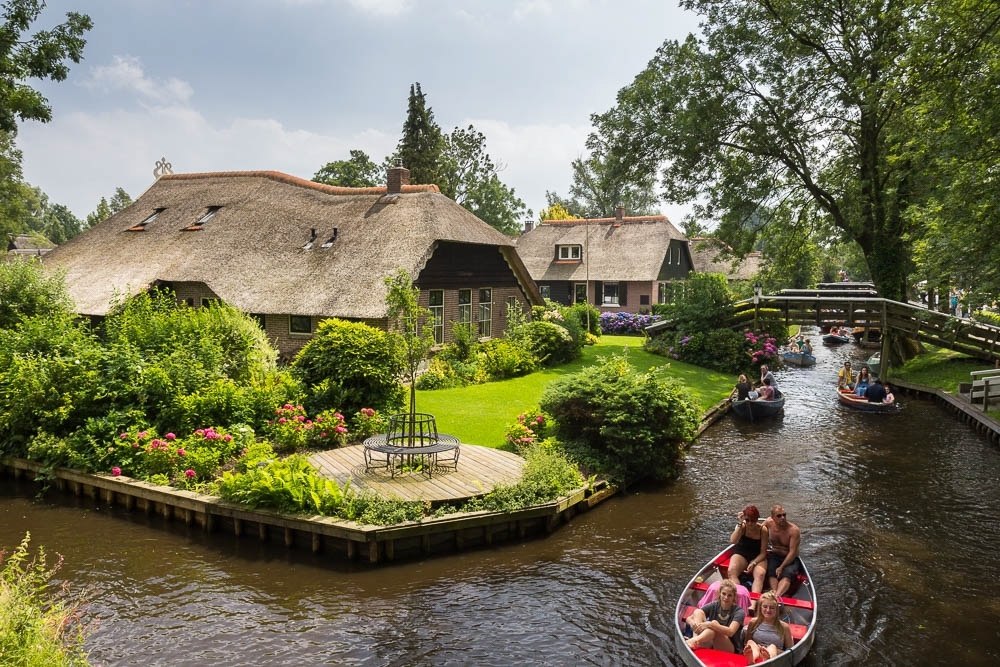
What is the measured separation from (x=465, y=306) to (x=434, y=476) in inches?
591

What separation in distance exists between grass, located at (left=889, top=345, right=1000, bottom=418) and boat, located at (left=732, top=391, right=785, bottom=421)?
24.9ft

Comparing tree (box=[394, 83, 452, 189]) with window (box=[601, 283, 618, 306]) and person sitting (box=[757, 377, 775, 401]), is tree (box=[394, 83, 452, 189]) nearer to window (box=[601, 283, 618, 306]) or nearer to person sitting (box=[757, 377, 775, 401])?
window (box=[601, 283, 618, 306])

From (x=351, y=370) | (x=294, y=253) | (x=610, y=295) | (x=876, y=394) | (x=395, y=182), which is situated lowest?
(x=876, y=394)

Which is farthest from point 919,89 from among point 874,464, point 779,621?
point 779,621

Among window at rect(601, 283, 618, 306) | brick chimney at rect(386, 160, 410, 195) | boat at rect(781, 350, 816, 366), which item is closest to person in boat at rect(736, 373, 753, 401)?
boat at rect(781, 350, 816, 366)

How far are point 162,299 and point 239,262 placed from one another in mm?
3906

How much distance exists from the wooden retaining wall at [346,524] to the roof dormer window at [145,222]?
65.9 ft

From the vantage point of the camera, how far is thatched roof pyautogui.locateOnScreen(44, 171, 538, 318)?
2434 cm

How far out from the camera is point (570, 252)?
159 feet

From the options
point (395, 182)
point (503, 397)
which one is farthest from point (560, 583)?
point (395, 182)

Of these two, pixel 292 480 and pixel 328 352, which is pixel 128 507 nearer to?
pixel 292 480

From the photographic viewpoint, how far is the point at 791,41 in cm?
2850

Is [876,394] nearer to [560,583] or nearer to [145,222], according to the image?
[560,583]

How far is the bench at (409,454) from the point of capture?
1283 centimetres
